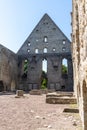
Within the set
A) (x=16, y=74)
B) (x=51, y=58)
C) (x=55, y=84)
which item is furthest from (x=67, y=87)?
(x=16, y=74)

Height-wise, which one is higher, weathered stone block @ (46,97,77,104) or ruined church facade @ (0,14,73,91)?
ruined church facade @ (0,14,73,91)

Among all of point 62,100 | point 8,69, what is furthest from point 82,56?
point 8,69

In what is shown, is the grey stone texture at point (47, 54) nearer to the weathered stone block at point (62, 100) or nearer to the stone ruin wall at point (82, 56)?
the weathered stone block at point (62, 100)

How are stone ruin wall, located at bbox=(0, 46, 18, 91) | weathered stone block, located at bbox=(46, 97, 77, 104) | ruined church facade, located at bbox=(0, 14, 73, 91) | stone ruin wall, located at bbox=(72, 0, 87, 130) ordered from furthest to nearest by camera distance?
ruined church facade, located at bbox=(0, 14, 73, 91), stone ruin wall, located at bbox=(0, 46, 18, 91), weathered stone block, located at bbox=(46, 97, 77, 104), stone ruin wall, located at bbox=(72, 0, 87, 130)

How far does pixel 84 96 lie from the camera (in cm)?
625

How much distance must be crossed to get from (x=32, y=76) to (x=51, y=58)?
419cm

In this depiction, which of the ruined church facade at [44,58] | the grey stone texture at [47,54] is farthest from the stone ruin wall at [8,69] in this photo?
the grey stone texture at [47,54]

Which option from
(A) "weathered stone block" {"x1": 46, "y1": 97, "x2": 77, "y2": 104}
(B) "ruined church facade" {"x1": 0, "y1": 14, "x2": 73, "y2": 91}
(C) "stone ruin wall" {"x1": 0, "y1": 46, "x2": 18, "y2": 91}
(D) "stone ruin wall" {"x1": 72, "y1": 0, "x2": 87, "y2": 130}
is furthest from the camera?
(B) "ruined church facade" {"x1": 0, "y1": 14, "x2": 73, "y2": 91}

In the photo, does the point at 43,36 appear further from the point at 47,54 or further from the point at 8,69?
the point at 8,69

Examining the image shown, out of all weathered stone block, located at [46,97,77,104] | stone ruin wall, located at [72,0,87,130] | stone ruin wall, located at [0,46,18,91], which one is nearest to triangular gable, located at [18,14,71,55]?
stone ruin wall, located at [0,46,18,91]

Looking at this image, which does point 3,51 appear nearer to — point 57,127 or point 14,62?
point 14,62

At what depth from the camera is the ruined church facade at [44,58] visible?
3684 centimetres

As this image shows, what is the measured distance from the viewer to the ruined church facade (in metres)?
36.8

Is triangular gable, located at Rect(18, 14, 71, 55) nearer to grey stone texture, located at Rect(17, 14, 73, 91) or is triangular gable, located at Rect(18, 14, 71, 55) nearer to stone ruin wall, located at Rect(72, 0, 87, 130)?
grey stone texture, located at Rect(17, 14, 73, 91)
